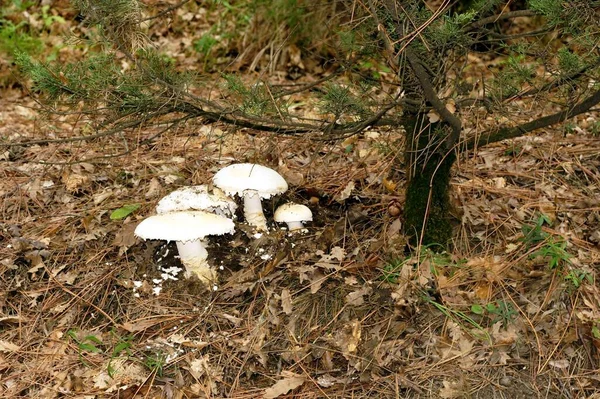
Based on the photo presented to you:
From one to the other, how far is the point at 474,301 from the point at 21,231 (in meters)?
2.89

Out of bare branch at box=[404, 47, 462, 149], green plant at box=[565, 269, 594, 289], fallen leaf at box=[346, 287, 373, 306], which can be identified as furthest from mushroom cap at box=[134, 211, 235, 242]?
green plant at box=[565, 269, 594, 289]

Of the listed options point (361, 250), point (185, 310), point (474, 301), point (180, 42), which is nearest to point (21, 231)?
point (185, 310)

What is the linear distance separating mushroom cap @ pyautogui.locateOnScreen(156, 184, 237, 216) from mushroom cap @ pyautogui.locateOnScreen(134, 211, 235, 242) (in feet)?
0.47

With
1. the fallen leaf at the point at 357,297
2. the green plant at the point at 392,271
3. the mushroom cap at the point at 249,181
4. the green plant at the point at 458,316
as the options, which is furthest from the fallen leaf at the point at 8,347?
the green plant at the point at 458,316

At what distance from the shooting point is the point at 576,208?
141 inches

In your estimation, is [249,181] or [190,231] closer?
[190,231]

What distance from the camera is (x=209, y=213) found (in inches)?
124

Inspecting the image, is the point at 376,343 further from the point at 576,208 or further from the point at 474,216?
the point at 576,208

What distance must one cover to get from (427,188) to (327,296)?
817 mm

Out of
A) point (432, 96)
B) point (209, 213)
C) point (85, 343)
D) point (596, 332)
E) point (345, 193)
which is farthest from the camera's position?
point (345, 193)

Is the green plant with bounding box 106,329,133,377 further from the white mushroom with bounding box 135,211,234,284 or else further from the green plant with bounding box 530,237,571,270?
the green plant with bounding box 530,237,571,270

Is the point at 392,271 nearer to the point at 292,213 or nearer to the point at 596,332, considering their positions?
the point at 292,213

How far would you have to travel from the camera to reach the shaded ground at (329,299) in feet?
9.11

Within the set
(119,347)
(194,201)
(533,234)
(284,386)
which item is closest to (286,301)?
(284,386)
